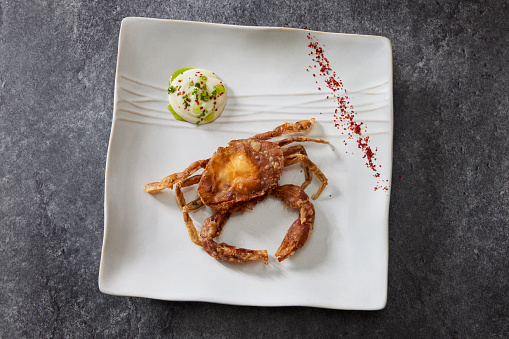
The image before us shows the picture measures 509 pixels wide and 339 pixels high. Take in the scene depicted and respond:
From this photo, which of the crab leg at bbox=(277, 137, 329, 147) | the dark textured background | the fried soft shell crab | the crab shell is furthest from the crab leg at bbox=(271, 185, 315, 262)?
the dark textured background

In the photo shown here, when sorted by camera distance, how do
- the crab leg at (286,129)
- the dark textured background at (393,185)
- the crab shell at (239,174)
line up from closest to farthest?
the crab shell at (239,174), the crab leg at (286,129), the dark textured background at (393,185)

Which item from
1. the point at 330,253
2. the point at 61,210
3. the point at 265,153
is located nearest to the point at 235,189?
the point at 265,153

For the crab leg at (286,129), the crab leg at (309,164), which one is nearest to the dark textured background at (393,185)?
the crab leg at (309,164)

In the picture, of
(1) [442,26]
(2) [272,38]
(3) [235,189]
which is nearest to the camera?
(3) [235,189]

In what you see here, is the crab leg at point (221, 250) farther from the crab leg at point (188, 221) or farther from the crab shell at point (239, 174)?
the crab shell at point (239, 174)

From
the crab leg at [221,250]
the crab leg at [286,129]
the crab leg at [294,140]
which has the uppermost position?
the crab leg at [286,129]

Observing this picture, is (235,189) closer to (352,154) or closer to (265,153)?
(265,153)

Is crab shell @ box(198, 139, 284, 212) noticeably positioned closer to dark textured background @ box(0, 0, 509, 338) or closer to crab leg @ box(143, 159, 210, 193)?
crab leg @ box(143, 159, 210, 193)
